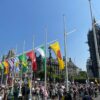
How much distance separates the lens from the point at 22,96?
2519cm

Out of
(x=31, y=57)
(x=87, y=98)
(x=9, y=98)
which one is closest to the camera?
(x=87, y=98)

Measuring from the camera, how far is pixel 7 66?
3616 cm

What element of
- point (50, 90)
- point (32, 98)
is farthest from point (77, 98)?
point (32, 98)

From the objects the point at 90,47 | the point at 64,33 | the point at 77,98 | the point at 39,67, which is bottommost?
the point at 77,98

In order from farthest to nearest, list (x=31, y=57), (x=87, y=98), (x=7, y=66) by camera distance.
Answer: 1. (x=7, y=66)
2. (x=31, y=57)
3. (x=87, y=98)

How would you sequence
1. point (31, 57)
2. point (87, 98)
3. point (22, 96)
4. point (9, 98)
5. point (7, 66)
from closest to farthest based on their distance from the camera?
point (87, 98)
point (9, 98)
point (22, 96)
point (31, 57)
point (7, 66)

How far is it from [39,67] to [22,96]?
8721 cm

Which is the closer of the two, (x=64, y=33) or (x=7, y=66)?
(x=64, y=33)

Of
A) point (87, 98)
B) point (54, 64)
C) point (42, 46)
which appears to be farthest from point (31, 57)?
point (54, 64)

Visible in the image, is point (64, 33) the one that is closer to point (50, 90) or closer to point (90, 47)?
point (50, 90)

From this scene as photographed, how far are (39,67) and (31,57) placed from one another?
83.8 m

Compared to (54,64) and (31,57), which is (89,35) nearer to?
(54,64)

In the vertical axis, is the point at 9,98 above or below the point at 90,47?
below

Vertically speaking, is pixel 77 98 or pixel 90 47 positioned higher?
pixel 90 47
